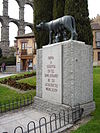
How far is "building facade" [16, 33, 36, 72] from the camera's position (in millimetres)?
36031

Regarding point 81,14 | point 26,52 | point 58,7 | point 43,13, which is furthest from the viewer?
point 26,52

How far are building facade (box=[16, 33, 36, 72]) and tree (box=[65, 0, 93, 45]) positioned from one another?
1069 inches

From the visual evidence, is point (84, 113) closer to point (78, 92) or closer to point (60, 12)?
point (78, 92)

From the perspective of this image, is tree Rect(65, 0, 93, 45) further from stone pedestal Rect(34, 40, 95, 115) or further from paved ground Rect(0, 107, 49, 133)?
paved ground Rect(0, 107, 49, 133)

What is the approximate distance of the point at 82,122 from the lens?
6285 millimetres

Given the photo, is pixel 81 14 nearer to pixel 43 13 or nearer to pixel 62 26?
pixel 62 26

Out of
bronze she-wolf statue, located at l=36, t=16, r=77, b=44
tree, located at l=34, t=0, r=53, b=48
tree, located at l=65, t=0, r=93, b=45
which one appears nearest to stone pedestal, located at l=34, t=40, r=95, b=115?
bronze she-wolf statue, located at l=36, t=16, r=77, b=44

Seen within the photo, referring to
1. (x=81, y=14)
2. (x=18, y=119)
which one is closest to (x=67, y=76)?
(x=18, y=119)

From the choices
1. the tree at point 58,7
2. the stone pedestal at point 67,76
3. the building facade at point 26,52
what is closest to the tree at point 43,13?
the tree at point 58,7

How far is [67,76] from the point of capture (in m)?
6.89

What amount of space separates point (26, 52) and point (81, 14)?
28.8 meters

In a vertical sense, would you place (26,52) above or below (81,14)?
above

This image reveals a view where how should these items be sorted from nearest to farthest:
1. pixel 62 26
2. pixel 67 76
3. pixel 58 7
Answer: pixel 67 76, pixel 62 26, pixel 58 7

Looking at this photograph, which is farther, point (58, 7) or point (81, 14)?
point (58, 7)
